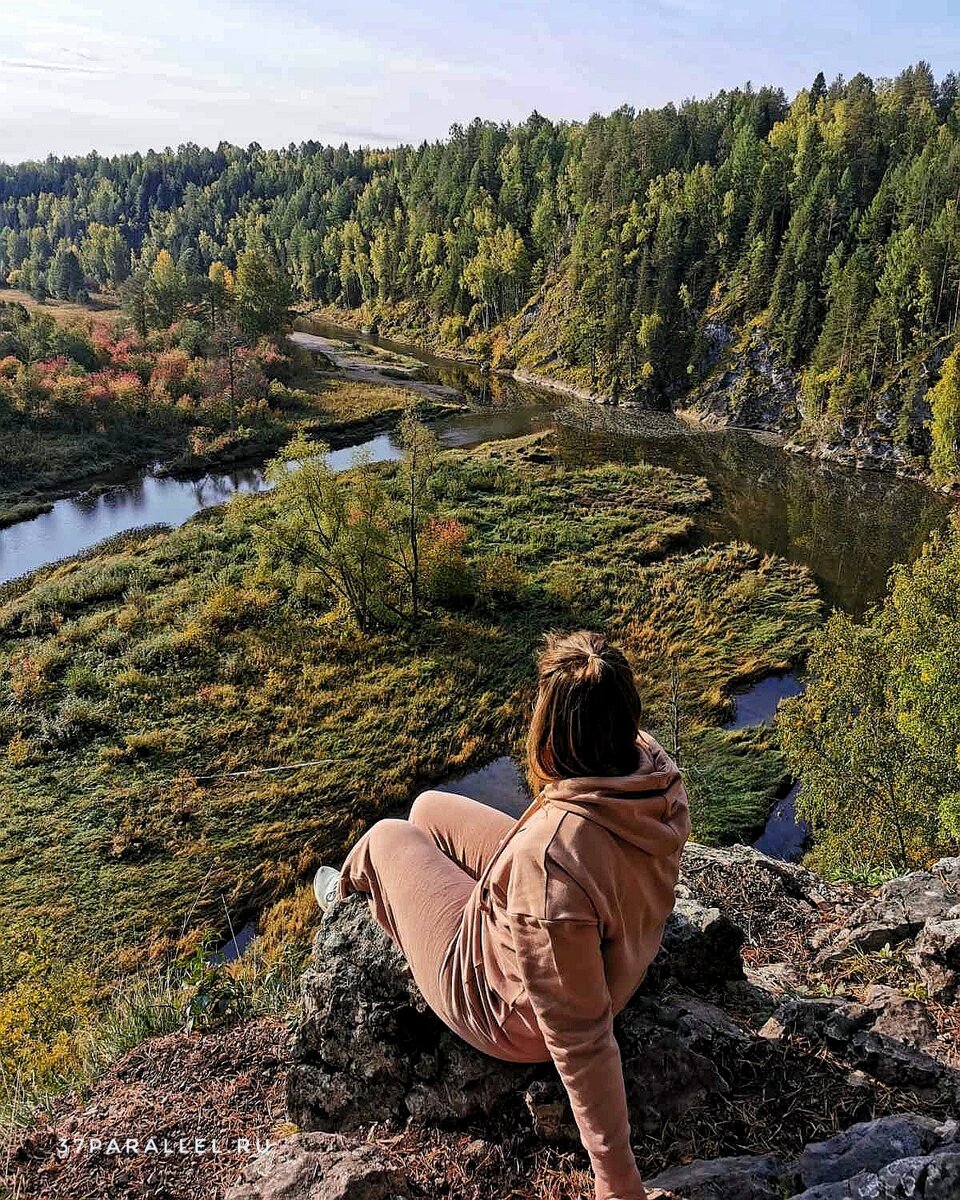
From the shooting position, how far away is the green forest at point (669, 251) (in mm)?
48562


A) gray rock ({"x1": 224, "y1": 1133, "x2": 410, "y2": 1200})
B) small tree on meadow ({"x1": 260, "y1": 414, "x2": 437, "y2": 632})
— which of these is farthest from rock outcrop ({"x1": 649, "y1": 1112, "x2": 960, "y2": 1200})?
small tree on meadow ({"x1": 260, "y1": 414, "x2": 437, "y2": 632})

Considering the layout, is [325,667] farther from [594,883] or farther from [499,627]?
[594,883]

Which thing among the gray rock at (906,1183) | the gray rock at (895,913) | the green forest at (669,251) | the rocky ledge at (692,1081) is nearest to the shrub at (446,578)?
the gray rock at (895,913)

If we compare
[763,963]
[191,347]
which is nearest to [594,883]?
[763,963]

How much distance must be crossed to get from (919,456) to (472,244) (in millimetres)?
63509

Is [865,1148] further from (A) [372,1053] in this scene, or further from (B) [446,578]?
(B) [446,578]

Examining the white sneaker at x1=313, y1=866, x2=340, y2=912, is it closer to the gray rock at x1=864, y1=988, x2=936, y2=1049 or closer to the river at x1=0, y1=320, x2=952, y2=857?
the gray rock at x1=864, y1=988, x2=936, y2=1049

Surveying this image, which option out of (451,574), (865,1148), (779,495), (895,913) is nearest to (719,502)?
(779,495)

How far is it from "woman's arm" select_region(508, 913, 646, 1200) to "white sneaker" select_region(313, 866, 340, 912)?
1740 mm

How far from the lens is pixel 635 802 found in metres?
2.58

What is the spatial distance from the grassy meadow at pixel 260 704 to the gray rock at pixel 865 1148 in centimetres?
691

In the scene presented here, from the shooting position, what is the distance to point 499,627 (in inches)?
1004

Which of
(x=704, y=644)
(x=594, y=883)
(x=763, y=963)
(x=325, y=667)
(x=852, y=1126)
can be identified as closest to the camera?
(x=594, y=883)

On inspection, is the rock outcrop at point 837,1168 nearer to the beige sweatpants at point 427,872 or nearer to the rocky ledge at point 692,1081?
the rocky ledge at point 692,1081
